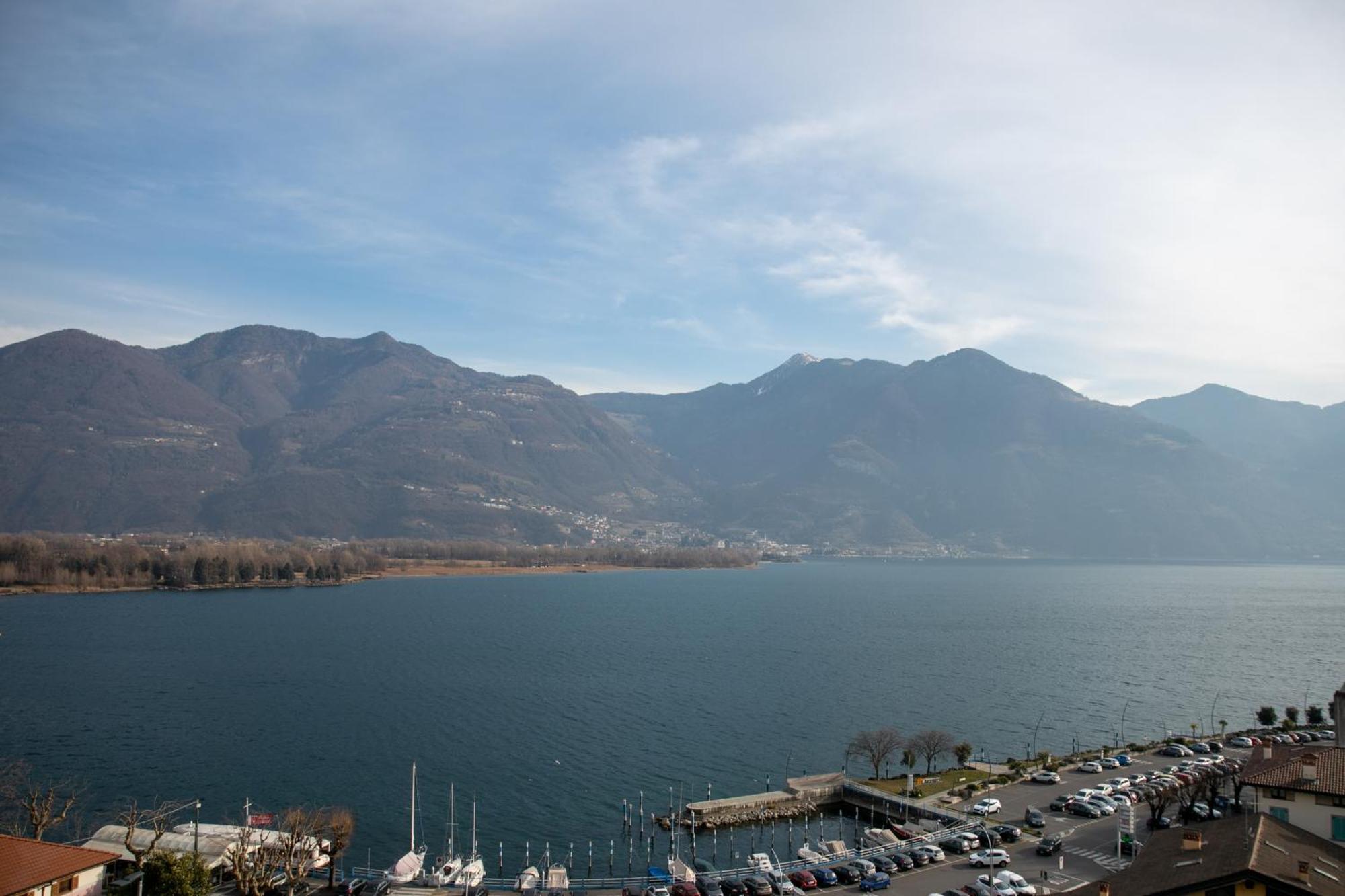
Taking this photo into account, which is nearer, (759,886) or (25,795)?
(759,886)

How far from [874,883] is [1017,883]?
17.4ft

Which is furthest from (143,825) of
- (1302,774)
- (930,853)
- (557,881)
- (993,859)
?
(1302,774)

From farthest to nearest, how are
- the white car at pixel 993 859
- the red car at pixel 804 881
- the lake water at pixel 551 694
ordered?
the lake water at pixel 551 694 < the white car at pixel 993 859 < the red car at pixel 804 881

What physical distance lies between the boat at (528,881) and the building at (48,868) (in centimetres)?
1512

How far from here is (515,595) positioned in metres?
183

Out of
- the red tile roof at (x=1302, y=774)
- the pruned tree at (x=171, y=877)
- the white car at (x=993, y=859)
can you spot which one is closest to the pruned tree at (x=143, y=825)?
the pruned tree at (x=171, y=877)

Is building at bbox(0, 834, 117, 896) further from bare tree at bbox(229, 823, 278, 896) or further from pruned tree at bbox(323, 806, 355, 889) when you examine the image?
pruned tree at bbox(323, 806, 355, 889)

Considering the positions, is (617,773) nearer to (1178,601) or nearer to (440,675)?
(440,675)

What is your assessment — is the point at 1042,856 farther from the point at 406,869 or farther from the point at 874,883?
the point at 406,869

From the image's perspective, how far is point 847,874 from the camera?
118 feet

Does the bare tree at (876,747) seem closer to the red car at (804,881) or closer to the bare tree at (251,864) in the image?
the red car at (804,881)

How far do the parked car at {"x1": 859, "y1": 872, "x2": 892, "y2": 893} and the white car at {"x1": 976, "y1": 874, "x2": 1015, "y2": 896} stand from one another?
3424 millimetres

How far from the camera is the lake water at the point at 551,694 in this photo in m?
52.9

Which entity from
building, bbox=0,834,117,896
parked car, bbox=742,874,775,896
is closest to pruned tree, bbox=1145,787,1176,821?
parked car, bbox=742,874,775,896
